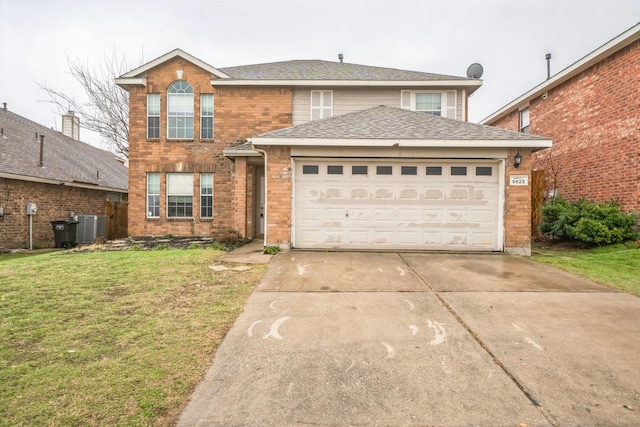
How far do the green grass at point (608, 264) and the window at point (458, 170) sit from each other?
Answer: 2.73 metres

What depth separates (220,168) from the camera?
12039 millimetres

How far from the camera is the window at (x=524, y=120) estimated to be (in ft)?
48.5

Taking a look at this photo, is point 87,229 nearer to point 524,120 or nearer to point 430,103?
point 430,103

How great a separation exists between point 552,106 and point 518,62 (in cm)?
1462

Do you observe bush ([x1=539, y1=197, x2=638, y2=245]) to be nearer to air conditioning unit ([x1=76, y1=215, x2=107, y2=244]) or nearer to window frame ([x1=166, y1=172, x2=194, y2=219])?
window frame ([x1=166, y1=172, x2=194, y2=219])

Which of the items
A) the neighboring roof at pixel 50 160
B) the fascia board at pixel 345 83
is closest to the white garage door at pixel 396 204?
the fascia board at pixel 345 83

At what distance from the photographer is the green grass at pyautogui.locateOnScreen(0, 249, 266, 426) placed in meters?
2.17

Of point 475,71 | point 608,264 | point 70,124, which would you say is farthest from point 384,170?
point 70,124

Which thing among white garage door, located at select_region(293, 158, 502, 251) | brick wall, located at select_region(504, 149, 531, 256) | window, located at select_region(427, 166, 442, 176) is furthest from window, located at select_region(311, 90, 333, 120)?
brick wall, located at select_region(504, 149, 531, 256)

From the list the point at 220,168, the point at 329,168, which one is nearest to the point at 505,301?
the point at 329,168

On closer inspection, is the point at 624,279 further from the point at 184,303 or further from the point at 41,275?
the point at 41,275

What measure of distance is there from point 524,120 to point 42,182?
2174 cm

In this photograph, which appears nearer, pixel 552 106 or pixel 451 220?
pixel 451 220

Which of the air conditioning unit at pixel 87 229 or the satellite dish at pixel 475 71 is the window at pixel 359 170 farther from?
the air conditioning unit at pixel 87 229
